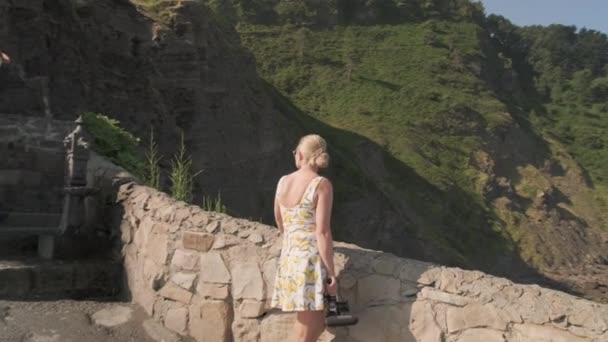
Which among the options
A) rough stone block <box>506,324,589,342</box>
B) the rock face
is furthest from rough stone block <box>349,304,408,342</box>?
the rock face

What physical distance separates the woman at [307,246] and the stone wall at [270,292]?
27 centimetres

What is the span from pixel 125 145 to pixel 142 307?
3.35 m

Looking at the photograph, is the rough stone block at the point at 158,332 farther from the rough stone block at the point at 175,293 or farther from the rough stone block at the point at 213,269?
the rough stone block at the point at 213,269

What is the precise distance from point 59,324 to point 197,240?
3.64ft

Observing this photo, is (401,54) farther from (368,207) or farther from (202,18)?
(202,18)

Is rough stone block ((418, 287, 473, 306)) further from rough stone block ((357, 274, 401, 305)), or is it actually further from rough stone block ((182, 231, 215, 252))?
rough stone block ((182, 231, 215, 252))

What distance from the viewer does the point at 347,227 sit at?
105 ft

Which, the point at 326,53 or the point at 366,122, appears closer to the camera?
the point at 366,122

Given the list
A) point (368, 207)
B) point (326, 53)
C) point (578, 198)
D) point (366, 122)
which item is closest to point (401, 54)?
point (326, 53)

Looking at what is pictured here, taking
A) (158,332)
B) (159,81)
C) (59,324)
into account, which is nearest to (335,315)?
(158,332)

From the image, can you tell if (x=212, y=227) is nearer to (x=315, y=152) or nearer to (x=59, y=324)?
(x=315, y=152)

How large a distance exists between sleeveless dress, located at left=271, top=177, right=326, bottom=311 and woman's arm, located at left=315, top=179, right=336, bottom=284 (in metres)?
0.04

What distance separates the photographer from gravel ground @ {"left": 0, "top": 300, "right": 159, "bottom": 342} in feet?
13.8

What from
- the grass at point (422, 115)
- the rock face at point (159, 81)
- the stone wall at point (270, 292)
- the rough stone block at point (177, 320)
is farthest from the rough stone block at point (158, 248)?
the grass at point (422, 115)
